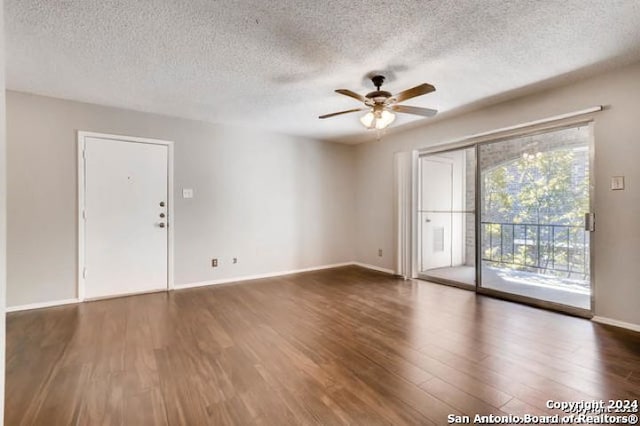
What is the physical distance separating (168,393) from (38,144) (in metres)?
3.36

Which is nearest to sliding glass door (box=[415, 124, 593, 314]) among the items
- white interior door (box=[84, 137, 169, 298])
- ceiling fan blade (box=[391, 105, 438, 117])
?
ceiling fan blade (box=[391, 105, 438, 117])

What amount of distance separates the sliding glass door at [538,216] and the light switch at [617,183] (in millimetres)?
243

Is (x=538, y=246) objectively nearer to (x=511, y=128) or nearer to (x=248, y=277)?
(x=511, y=128)

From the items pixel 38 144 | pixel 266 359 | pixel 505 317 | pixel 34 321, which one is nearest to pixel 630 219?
pixel 505 317

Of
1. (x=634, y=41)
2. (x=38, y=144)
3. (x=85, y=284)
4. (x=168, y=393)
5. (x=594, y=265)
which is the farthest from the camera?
(x=85, y=284)

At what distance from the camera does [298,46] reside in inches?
95.7

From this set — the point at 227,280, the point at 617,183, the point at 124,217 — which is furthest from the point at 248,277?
the point at 617,183

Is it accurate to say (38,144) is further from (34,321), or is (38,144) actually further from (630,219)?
(630,219)

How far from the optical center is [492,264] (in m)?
4.22

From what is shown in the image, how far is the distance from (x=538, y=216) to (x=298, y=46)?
11.2 ft

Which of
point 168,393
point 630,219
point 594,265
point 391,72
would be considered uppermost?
point 391,72

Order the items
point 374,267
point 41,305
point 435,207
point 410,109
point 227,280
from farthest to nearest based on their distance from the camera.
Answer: point 374,267 → point 435,207 → point 227,280 → point 41,305 → point 410,109

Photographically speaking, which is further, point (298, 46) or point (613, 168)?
point (613, 168)

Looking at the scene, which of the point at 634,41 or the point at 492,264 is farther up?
the point at 634,41
